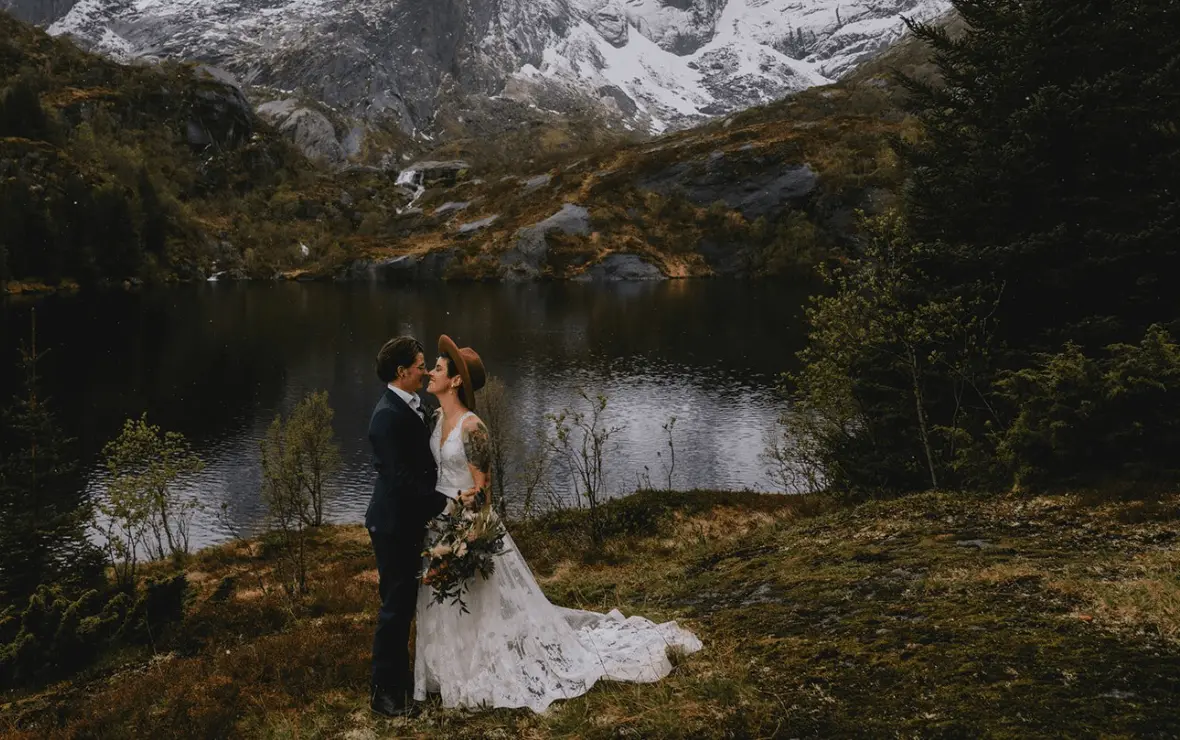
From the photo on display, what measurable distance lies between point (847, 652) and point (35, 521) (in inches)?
802

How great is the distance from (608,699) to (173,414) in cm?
5122

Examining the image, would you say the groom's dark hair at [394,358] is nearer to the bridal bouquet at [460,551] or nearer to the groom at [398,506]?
the groom at [398,506]

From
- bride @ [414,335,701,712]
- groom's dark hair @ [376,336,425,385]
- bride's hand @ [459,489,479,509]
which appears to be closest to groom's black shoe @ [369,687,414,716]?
bride @ [414,335,701,712]

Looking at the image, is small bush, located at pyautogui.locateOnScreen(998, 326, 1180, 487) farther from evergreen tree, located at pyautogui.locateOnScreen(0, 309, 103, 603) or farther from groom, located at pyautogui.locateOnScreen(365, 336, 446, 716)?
evergreen tree, located at pyautogui.locateOnScreen(0, 309, 103, 603)

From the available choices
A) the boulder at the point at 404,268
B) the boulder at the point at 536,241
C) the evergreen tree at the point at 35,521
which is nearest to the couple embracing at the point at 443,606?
the evergreen tree at the point at 35,521

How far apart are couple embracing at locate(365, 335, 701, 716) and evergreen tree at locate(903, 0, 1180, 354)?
13.1 metres

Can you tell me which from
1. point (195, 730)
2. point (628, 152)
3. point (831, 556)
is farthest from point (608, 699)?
point (628, 152)

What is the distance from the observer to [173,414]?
158ft

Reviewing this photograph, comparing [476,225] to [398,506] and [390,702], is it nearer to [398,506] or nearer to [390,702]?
[398,506]

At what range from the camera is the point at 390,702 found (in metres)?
6.74

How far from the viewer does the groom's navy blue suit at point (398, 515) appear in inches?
257

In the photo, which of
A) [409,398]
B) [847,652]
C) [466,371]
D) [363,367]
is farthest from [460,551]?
[363,367]

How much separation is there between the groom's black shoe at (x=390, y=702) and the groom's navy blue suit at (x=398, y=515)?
0.15 ft

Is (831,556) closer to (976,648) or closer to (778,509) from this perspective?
(976,648)
